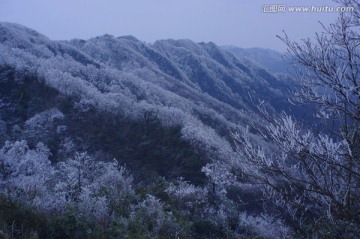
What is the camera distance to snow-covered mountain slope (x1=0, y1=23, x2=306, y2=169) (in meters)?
44.9

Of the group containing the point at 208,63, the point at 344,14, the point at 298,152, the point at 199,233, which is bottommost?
the point at 199,233

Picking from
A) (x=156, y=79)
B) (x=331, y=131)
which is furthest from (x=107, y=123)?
(x=156, y=79)

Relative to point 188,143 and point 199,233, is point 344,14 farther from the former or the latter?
point 188,143

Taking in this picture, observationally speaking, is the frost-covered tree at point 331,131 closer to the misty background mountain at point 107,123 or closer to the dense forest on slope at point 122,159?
the dense forest on slope at point 122,159

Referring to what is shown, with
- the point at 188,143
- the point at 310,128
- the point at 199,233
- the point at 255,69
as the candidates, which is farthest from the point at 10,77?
the point at 255,69

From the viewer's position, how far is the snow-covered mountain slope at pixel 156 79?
4494 centimetres

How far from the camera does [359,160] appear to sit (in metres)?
5.91

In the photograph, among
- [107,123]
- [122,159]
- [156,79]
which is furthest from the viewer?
[156,79]

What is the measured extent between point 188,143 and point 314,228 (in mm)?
31324

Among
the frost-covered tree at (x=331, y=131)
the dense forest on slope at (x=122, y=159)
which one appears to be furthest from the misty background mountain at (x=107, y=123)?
the frost-covered tree at (x=331, y=131)

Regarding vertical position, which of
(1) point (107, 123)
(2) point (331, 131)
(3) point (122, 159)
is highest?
(2) point (331, 131)

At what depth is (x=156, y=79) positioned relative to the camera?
92.6 metres

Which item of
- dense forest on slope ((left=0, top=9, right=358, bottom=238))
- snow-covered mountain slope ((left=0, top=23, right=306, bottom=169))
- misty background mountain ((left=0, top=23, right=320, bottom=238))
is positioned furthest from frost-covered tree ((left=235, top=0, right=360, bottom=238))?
misty background mountain ((left=0, top=23, right=320, bottom=238))

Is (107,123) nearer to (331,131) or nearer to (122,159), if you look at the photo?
(122,159)
